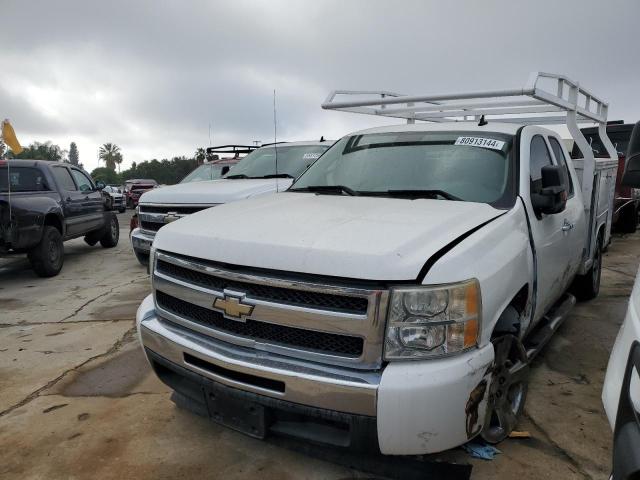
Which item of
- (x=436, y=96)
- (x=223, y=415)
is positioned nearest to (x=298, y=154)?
(x=436, y=96)

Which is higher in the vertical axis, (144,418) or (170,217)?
(170,217)

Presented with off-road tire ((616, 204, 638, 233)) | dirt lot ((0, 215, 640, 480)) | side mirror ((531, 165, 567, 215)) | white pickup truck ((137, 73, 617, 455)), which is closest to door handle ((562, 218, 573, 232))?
white pickup truck ((137, 73, 617, 455))

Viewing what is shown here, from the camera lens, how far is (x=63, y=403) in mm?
3223

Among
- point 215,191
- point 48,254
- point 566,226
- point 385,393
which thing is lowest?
point 48,254

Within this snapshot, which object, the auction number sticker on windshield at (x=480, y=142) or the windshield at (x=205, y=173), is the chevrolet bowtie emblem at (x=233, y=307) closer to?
the auction number sticker on windshield at (x=480, y=142)

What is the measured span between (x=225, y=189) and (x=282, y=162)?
1.38 m

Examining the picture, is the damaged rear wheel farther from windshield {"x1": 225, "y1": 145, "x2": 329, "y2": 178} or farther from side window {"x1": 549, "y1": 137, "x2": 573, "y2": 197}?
windshield {"x1": 225, "y1": 145, "x2": 329, "y2": 178}

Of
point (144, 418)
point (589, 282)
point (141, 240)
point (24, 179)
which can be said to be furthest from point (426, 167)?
point (24, 179)

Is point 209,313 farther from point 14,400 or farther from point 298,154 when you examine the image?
point 298,154

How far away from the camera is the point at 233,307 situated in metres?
2.20

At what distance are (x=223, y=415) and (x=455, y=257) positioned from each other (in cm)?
132

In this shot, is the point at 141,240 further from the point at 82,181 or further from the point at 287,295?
the point at 287,295

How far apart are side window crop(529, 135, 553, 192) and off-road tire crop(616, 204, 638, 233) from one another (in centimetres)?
810

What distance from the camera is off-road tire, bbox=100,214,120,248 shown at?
403 inches
